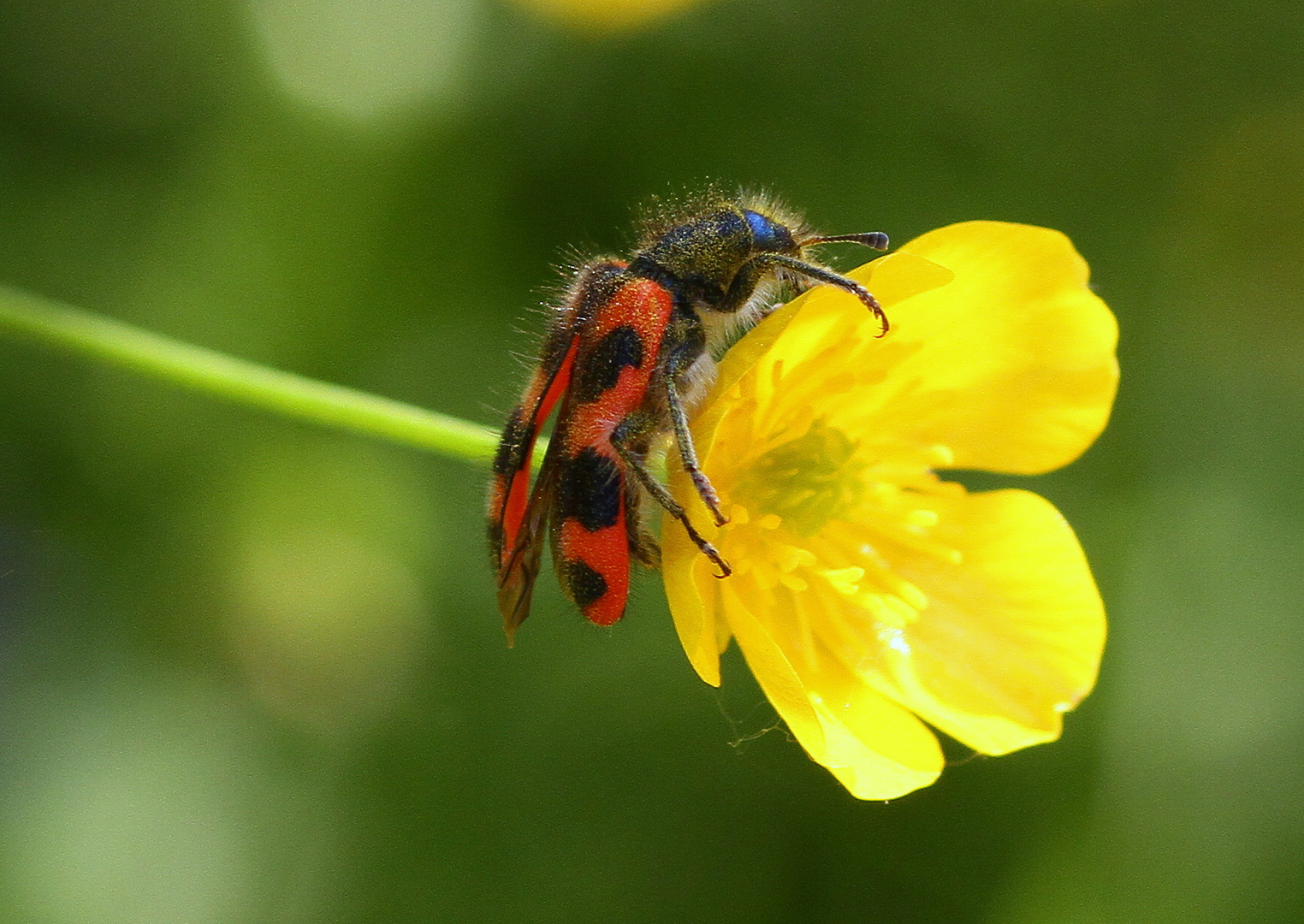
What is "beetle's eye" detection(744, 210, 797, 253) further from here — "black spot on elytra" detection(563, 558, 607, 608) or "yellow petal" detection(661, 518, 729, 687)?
"black spot on elytra" detection(563, 558, 607, 608)

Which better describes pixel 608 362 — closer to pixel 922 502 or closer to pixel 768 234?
pixel 768 234

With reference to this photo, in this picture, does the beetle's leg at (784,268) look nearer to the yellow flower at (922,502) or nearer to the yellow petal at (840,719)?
the yellow flower at (922,502)

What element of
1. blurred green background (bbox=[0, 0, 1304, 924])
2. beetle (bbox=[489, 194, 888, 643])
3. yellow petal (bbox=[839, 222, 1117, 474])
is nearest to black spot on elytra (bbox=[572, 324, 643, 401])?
beetle (bbox=[489, 194, 888, 643])

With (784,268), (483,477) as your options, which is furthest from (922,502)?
(483,477)

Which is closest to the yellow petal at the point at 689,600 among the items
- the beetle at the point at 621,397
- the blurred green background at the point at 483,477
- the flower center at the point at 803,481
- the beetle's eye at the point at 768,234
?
the beetle at the point at 621,397

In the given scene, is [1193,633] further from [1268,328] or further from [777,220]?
[777,220]

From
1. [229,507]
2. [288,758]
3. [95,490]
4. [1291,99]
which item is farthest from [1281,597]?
[95,490]
